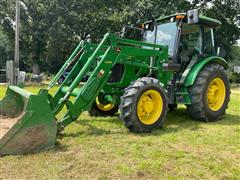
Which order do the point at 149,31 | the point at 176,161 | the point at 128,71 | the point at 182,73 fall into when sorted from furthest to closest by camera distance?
the point at 149,31
the point at 182,73
the point at 128,71
the point at 176,161

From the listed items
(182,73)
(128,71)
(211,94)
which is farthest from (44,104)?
(211,94)

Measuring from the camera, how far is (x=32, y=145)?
4.89 m

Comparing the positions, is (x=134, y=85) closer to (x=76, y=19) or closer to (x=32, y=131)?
(x=32, y=131)

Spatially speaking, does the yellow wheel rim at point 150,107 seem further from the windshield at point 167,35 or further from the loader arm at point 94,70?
the windshield at point 167,35

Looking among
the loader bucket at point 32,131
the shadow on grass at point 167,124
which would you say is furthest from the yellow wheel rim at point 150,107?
the loader bucket at point 32,131

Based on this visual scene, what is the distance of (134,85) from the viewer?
6324 mm

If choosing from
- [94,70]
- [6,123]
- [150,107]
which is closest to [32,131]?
[6,123]

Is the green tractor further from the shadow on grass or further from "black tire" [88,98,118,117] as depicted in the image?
the shadow on grass

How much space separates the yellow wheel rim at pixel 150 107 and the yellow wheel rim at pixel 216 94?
5.41 feet

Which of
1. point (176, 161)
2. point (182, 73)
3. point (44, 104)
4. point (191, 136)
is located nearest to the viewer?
point (176, 161)

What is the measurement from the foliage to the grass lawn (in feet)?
68.1

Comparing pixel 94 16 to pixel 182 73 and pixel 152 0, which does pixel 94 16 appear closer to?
pixel 152 0

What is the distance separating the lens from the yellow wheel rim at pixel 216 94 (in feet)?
25.8

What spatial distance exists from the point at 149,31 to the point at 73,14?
20.9m
